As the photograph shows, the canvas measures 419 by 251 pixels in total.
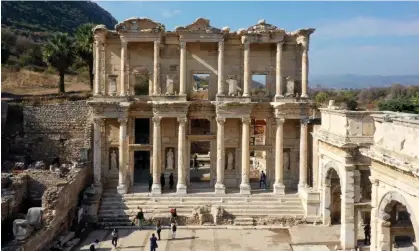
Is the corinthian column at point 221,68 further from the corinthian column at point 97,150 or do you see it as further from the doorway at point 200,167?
the corinthian column at point 97,150

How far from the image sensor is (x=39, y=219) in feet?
63.8

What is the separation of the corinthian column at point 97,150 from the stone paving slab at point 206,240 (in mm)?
3800

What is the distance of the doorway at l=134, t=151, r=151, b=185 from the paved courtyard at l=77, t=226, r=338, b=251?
307 inches

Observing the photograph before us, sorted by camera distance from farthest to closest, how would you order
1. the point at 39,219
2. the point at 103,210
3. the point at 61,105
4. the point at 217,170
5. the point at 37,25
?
the point at 37,25
the point at 61,105
the point at 217,170
the point at 103,210
the point at 39,219

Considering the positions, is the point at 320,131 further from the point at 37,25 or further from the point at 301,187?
the point at 37,25

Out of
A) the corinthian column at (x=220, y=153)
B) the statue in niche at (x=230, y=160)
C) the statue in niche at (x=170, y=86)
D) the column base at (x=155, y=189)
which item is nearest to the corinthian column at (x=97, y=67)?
the statue in niche at (x=170, y=86)

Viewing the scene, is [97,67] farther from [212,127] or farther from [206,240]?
[206,240]

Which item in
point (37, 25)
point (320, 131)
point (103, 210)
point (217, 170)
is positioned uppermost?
point (37, 25)

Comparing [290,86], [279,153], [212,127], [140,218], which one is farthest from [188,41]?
[140,218]

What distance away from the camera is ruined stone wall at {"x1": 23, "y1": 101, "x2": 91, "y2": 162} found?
3102 cm

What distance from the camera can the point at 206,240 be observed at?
22.2m

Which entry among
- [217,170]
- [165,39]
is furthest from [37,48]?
[217,170]

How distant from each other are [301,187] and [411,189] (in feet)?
43.4

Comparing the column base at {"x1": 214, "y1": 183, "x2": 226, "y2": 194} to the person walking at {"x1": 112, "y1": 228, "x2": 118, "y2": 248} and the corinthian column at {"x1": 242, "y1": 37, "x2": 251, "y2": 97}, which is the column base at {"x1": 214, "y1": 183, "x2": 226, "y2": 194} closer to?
the corinthian column at {"x1": 242, "y1": 37, "x2": 251, "y2": 97}
